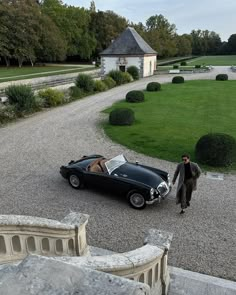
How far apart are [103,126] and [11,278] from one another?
16.1 m

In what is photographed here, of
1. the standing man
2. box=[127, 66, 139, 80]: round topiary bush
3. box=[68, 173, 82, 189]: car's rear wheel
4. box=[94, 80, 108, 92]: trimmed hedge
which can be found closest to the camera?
the standing man

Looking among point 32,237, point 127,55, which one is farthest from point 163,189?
point 127,55

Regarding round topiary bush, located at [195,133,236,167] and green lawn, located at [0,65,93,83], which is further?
green lawn, located at [0,65,93,83]

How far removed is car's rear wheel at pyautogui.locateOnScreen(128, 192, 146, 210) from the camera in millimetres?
8375

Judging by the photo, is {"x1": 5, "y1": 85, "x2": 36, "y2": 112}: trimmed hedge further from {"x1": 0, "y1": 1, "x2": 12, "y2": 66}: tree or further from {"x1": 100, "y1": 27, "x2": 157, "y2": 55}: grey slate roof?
{"x1": 0, "y1": 1, "x2": 12, "y2": 66}: tree

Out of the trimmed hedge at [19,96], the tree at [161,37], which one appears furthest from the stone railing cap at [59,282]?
the tree at [161,37]

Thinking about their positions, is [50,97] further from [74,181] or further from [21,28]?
[21,28]

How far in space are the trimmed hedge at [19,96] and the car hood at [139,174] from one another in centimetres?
1312

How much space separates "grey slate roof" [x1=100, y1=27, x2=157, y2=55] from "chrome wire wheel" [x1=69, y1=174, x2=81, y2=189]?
3842 centimetres

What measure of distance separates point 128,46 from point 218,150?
3847 cm

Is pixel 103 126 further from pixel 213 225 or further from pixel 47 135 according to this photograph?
pixel 213 225

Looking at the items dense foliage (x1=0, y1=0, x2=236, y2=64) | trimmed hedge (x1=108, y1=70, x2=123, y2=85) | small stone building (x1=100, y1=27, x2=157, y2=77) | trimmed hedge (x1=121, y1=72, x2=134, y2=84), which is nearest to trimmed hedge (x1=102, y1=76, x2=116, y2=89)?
trimmed hedge (x1=108, y1=70, x2=123, y2=85)

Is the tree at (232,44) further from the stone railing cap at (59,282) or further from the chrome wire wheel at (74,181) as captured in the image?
the stone railing cap at (59,282)

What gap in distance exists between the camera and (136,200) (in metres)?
8.48
